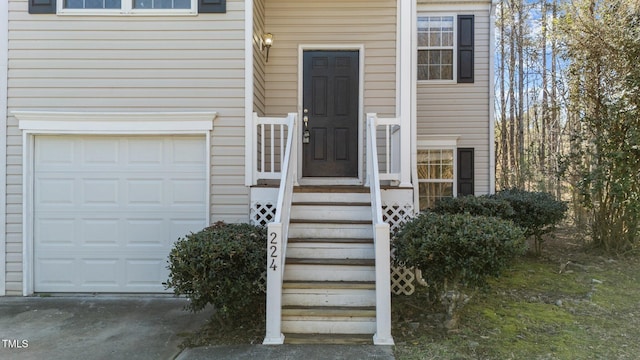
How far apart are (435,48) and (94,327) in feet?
24.5

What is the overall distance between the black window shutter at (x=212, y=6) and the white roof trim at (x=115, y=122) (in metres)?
1.25

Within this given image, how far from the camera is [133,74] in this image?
5.05 metres

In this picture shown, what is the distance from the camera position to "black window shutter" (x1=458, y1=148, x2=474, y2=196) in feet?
27.1

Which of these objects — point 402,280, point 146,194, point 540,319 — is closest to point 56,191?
point 146,194

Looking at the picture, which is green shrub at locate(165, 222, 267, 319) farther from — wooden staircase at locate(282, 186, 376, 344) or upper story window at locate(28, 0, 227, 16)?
upper story window at locate(28, 0, 227, 16)

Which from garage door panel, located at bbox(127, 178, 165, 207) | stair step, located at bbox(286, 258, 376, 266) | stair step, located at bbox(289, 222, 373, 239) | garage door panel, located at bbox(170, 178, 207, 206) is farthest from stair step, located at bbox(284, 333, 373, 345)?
garage door panel, located at bbox(127, 178, 165, 207)

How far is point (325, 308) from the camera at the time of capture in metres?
3.69

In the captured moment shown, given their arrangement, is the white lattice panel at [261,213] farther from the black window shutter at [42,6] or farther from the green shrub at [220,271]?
the black window shutter at [42,6]

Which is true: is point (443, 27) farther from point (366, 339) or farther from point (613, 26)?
point (366, 339)

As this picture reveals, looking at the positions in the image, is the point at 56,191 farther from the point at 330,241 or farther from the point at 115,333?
the point at 330,241

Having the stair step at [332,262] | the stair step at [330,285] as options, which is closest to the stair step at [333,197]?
the stair step at [332,262]

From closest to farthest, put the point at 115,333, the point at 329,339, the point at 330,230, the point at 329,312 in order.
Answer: the point at 329,339
the point at 329,312
the point at 115,333
the point at 330,230

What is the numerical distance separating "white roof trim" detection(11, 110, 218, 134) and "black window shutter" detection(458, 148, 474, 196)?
207 inches

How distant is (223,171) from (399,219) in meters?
2.20
